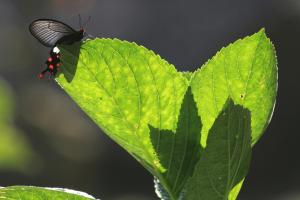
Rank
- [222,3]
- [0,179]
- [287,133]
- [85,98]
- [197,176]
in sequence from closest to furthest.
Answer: [197,176], [85,98], [0,179], [287,133], [222,3]

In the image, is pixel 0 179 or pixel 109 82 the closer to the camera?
pixel 109 82

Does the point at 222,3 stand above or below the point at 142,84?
above

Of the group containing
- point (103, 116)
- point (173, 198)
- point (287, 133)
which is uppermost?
point (287, 133)

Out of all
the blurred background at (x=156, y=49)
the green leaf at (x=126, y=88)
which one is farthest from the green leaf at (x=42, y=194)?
the blurred background at (x=156, y=49)

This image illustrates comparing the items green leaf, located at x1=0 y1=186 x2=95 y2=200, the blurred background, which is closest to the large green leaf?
green leaf, located at x1=0 y1=186 x2=95 y2=200

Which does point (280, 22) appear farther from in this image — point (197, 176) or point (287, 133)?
point (197, 176)

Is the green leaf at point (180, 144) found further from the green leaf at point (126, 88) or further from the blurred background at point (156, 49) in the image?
the blurred background at point (156, 49)

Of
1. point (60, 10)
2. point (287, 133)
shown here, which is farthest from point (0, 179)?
point (287, 133)
